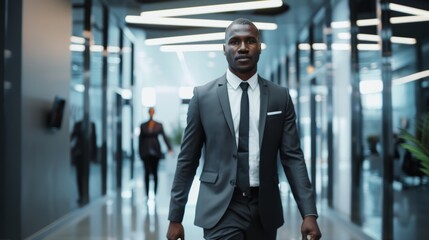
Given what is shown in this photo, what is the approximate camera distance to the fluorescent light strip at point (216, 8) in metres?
9.30

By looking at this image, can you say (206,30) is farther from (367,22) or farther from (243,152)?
(243,152)

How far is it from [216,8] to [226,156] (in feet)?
25.2

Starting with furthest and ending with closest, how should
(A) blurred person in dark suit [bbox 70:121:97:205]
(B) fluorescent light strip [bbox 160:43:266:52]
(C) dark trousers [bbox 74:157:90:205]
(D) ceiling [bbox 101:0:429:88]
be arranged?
(B) fluorescent light strip [bbox 160:43:266:52]
(C) dark trousers [bbox 74:157:90:205]
(A) blurred person in dark suit [bbox 70:121:97:205]
(D) ceiling [bbox 101:0:429:88]

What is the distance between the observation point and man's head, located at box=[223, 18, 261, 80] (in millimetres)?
2299

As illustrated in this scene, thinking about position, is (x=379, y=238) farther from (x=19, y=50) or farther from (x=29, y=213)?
(x=19, y=50)

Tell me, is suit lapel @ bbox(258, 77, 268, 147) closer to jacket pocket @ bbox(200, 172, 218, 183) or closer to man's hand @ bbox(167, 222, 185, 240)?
jacket pocket @ bbox(200, 172, 218, 183)

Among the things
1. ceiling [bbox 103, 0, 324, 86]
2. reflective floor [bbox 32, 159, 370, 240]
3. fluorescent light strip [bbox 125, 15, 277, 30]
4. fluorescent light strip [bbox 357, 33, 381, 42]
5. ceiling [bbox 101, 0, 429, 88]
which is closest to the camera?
fluorescent light strip [bbox 357, 33, 381, 42]

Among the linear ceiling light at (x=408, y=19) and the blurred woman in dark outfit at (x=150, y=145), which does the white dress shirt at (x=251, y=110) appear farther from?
the blurred woman in dark outfit at (x=150, y=145)

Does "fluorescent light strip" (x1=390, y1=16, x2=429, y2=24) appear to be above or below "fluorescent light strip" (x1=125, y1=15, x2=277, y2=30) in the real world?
below

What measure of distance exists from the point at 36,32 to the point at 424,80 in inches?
165

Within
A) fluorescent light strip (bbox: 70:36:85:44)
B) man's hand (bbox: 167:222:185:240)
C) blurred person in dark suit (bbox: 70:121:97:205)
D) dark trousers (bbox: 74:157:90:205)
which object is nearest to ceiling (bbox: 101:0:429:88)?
fluorescent light strip (bbox: 70:36:85:44)

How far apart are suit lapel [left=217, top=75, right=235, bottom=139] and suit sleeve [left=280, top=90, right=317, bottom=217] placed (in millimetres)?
250

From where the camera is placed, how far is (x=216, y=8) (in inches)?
383

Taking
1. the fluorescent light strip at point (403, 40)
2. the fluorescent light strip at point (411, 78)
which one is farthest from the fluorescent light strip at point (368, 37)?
the fluorescent light strip at point (411, 78)
